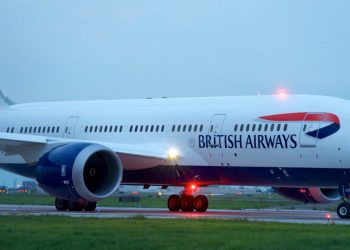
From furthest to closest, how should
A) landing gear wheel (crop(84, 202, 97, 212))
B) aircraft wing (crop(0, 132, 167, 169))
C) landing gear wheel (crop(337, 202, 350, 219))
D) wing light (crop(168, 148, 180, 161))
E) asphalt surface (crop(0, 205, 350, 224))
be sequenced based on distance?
landing gear wheel (crop(84, 202, 97, 212)) → wing light (crop(168, 148, 180, 161)) → aircraft wing (crop(0, 132, 167, 169)) → landing gear wheel (crop(337, 202, 350, 219)) → asphalt surface (crop(0, 205, 350, 224))

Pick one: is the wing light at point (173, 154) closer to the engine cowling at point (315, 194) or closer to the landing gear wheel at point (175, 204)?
the landing gear wheel at point (175, 204)

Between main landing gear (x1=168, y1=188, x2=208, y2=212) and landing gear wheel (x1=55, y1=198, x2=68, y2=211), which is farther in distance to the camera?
landing gear wheel (x1=55, y1=198, x2=68, y2=211)

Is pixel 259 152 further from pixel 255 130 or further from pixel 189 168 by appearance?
pixel 189 168

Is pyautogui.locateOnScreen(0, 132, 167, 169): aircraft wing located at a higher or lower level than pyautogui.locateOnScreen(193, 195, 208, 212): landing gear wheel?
higher

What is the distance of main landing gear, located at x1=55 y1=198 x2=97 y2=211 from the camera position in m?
36.3

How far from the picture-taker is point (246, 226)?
23.2m

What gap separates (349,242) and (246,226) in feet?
15.3

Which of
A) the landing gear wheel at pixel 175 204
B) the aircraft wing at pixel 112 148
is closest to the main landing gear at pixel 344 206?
the aircraft wing at pixel 112 148

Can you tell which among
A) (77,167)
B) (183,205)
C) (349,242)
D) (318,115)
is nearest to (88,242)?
(349,242)

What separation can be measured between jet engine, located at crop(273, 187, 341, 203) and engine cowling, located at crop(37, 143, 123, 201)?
323 inches

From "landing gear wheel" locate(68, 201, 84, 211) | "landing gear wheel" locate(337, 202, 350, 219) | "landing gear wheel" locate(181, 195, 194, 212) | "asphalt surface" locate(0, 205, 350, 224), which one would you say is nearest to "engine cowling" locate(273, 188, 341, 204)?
"asphalt surface" locate(0, 205, 350, 224)

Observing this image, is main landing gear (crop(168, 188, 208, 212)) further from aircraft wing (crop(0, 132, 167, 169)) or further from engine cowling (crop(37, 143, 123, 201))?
engine cowling (crop(37, 143, 123, 201))

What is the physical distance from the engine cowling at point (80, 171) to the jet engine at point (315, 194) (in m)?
8.22

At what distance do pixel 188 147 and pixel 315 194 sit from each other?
5672 millimetres
